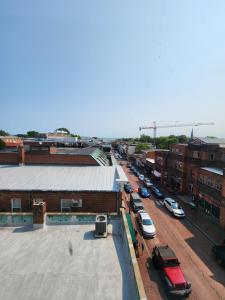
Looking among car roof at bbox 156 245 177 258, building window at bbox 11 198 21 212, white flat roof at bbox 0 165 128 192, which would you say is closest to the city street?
car roof at bbox 156 245 177 258

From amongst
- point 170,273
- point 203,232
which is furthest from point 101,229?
point 203,232

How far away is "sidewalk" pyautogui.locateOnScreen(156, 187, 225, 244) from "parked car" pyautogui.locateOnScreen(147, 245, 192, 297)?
9680mm

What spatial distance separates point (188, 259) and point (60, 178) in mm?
14910

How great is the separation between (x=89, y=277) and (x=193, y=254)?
1662 centimetres

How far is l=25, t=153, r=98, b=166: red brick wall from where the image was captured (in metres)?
26.8

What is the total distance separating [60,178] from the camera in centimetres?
2069

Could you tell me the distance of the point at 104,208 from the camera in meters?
17.6

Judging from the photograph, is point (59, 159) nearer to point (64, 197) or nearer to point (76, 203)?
point (64, 197)

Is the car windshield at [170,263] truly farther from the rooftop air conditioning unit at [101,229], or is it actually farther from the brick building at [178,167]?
the brick building at [178,167]

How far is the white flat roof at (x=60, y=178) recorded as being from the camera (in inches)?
715

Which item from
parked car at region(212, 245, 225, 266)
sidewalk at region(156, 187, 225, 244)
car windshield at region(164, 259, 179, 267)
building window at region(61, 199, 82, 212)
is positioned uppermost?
building window at region(61, 199, 82, 212)

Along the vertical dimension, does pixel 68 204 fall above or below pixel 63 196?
below

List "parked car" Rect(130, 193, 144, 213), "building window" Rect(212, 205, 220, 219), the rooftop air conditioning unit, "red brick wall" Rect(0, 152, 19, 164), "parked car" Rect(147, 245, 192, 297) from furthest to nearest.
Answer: "parked car" Rect(130, 193, 144, 213)
"building window" Rect(212, 205, 220, 219)
"red brick wall" Rect(0, 152, 19, 164)
"parked car" Rect(147, 245, 192, 297)
the rooftop air conditioning unit

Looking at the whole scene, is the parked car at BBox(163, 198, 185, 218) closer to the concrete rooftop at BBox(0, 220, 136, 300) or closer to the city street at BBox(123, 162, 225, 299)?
the city street at BBox(123, 162, 225, 299)
